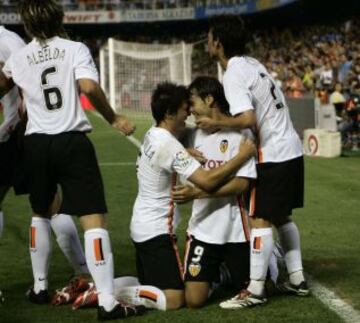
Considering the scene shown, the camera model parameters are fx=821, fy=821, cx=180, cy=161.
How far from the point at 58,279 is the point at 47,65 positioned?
188 cm

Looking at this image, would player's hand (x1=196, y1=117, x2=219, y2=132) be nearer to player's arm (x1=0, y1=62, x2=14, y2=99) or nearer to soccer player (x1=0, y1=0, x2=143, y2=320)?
soccer player (x1=0, y1=0, x2=143, y2=320)

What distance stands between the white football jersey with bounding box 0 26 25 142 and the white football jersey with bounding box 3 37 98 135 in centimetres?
44

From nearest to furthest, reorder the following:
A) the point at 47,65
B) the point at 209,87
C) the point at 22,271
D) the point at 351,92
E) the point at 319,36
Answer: the point at 47,65 → the point at 209,87 → the point at 22,271 → the point at 351,92 → the point at 319,36

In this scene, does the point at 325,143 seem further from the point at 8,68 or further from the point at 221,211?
the point at 8,68

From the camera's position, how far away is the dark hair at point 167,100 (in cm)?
505

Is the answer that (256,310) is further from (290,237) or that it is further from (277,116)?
(277,116)

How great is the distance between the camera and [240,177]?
5.01 metres

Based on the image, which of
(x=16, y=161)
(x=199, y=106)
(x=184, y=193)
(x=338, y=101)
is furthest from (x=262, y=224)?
(x=338, y=101)

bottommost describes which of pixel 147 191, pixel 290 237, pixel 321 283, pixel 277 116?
pixel 321 283

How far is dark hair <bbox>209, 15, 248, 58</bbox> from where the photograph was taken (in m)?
5.09

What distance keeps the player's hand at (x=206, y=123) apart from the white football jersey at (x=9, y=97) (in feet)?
4.16

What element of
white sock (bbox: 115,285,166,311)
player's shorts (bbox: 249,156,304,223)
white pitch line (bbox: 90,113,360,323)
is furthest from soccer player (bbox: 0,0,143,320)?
white pitch line (bbox: 90,113,360,323)

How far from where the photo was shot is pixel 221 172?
4.95 meters

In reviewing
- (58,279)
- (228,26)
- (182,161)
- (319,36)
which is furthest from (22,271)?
(319,36)
